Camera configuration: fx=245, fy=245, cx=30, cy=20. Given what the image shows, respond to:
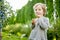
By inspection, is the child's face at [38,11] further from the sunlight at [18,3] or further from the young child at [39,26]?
the sunlight at [18,3]

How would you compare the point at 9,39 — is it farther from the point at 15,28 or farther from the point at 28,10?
the point at 28,10

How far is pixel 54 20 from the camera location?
9062 mm

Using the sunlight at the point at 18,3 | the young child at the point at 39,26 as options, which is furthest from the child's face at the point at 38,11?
the sunlight at the point at 18,3

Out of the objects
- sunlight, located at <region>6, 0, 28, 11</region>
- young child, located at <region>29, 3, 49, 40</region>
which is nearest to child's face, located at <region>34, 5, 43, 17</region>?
young child, located at <region>29, 3, 49, 40</region>

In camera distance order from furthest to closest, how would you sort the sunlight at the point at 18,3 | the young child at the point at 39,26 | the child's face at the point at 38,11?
the sunlight at the point at 18,3
the child's face at the point at 38,11
the young child at the point at 39,26

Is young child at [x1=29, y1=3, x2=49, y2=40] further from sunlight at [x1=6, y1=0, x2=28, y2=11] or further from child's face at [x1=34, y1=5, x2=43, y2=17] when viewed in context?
sunlight at [x1=6, y1=0, x2=28, y2=11]

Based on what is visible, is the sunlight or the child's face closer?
the child's face

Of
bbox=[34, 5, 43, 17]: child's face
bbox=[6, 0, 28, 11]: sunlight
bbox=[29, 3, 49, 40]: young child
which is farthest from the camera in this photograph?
bbox=[6, 0, 28, 11]: sunlight

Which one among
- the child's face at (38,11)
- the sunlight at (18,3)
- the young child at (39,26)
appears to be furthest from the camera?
the sunlight at (18,3)

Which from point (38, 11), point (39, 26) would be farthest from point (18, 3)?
point (39, 26)

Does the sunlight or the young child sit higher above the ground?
the sunlight

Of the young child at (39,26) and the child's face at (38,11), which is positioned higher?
the child's face at (38,11)

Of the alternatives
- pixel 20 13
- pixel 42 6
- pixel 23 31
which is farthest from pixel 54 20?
pixel 42 6

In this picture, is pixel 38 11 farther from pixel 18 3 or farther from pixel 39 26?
pixel 18 3
